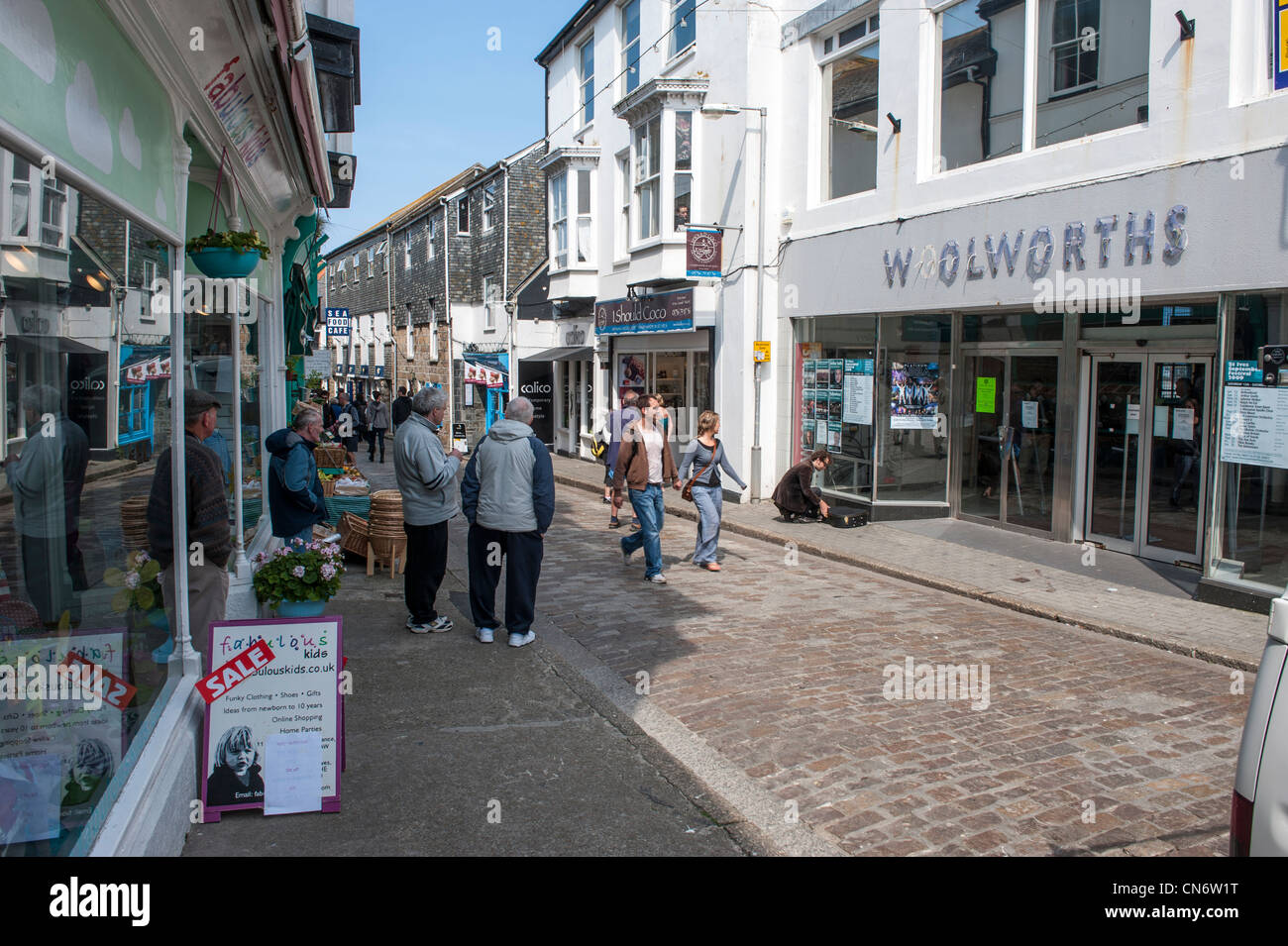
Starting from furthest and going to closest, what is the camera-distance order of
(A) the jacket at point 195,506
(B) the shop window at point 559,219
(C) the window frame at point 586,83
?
(B) the shop window at point 559,219
(C) the window frame at point 586,83
(A) the jacket at point 195,506

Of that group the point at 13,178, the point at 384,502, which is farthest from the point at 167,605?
the point at 384,502

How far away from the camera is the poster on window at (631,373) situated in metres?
21.0

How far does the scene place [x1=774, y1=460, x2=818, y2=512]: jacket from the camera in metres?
13.6

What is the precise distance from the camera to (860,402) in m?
14.0

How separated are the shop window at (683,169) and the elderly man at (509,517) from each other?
11463 mm

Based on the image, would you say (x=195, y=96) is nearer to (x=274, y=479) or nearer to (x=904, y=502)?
(x=274, y=479)

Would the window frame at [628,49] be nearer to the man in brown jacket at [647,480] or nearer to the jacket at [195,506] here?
the man in brown jacket at [647,480]

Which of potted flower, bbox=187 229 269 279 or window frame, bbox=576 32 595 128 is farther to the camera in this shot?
window frame, bbox=576 32 595 128

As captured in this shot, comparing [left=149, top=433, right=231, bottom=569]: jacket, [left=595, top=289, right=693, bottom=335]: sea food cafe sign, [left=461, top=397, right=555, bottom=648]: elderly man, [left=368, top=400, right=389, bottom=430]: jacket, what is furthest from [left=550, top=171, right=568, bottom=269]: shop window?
[left=149, top=433, right=231, bottom=569]: jacket

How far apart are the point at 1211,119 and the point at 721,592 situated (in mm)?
6202

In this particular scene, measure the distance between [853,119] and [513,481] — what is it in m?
9.52

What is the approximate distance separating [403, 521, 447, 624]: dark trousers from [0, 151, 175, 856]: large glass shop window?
2.95 meters

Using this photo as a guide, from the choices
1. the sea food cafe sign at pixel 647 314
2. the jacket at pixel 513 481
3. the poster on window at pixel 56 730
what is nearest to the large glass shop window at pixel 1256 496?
the jacket at pixel 513 481

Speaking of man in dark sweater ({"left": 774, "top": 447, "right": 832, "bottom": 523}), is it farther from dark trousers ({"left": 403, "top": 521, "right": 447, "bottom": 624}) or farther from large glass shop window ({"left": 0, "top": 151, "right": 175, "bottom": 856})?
large glass shop window ({"left": 0, "top": 151, "right": 175, "bottom": 856})
